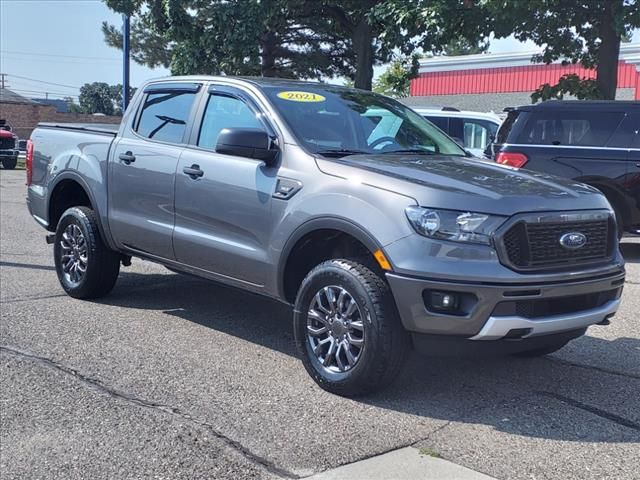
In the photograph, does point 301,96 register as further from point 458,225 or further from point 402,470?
point 402,470

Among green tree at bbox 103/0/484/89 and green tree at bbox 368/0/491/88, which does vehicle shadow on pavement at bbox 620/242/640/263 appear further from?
green tree at bbox 103/0/484/89

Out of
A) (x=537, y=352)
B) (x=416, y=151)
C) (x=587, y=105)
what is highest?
(x=587, y=105)

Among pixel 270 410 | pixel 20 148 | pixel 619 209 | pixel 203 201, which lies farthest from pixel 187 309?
pixel 20 148

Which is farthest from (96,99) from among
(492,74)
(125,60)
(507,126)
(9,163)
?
(507,126)

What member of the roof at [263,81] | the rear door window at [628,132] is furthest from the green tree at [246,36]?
the roof at [263,81]

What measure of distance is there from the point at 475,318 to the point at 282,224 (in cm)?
147

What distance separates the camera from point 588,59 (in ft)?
55.0

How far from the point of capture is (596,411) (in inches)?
184

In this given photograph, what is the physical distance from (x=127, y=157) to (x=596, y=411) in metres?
4.10

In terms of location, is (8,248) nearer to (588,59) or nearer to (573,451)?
(573,451)

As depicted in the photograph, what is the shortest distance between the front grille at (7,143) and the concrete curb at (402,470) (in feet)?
91.1

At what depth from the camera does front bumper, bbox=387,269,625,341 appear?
4328mm

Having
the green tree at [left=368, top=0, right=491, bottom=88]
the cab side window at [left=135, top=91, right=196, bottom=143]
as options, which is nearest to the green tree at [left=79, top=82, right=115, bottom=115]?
the green tree at [left=368, top=0, right=491, bottom=88]

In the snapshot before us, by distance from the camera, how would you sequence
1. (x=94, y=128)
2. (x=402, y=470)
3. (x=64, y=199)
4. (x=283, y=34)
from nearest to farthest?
(x=402, y=470)
(x=94, y=128)
(x=64, y=199)
(x=283, y=34)
